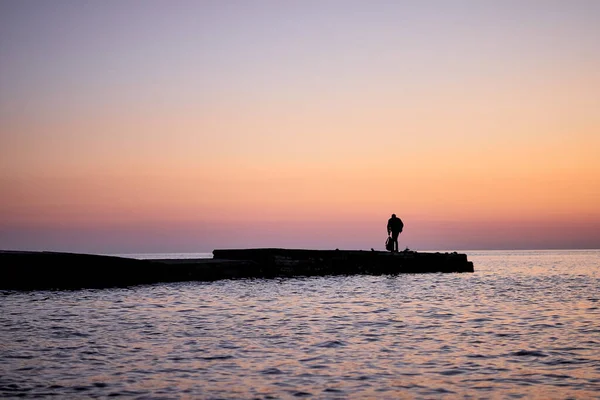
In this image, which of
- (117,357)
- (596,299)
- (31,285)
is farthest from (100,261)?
(596,299)

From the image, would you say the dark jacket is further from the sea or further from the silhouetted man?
the sea

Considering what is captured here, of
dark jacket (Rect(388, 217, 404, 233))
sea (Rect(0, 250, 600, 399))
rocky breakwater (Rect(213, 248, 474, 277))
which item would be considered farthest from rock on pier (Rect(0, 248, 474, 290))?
sea (Rect(0, 250, 600, 399))

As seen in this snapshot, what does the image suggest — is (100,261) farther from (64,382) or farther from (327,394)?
(327,394)

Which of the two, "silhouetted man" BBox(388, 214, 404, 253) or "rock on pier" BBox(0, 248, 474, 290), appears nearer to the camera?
"rock on pier" BBox(0, 248, 474, 290)

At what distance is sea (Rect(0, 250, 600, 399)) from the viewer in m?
7.24

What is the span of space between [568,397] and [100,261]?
60.6ft

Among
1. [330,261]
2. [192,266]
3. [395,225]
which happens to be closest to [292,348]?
[192,266]

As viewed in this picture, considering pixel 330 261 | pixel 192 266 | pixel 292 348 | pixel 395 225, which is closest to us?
pixel 292 348

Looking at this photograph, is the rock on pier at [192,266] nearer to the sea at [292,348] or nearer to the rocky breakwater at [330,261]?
the rocky breakwater at [330,261]

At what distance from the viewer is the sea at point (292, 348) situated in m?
7.24

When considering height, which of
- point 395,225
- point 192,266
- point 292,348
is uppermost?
point 395,225

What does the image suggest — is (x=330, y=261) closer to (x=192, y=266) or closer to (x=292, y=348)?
(x=192, y=266)

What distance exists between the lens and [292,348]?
9.99 meters

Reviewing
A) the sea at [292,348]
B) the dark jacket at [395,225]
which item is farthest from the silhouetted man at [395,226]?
the sea at [292,348]
